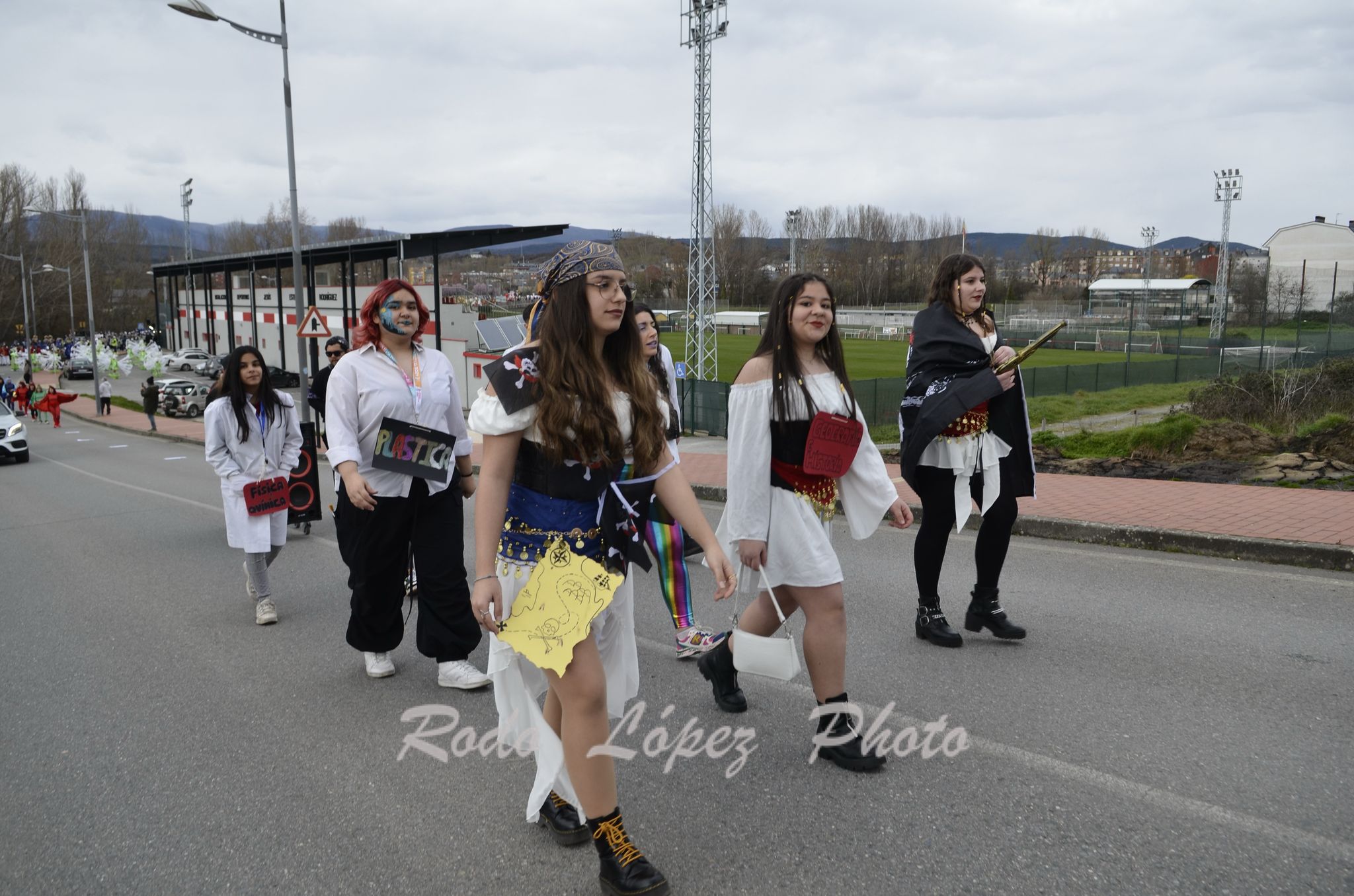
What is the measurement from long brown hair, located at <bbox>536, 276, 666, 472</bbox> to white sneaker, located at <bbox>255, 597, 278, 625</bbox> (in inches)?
158

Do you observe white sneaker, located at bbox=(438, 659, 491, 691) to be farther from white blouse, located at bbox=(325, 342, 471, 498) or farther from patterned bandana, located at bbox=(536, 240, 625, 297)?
patterned bandana, located at bbox=(536, 240, 625, 297)

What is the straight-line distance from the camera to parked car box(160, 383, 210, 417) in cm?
3394

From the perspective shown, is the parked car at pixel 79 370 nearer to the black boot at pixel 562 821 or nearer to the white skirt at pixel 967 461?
the white skirt at pixel 967 461

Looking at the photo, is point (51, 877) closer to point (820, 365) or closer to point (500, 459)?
point (500, 459)

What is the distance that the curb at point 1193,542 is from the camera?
638 centimetres

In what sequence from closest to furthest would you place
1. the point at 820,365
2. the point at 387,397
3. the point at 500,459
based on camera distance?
1. the point at 500,459
2. the point at 820,365
3. the point at 387,397

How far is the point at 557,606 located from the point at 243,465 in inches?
166

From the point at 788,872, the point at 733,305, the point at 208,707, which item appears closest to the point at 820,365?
the point at 788,872

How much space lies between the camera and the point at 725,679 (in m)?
4.23

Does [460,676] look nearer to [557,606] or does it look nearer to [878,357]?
[557,606]

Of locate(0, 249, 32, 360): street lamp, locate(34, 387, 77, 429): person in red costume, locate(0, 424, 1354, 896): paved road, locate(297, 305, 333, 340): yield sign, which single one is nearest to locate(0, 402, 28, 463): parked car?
locate(297, 305, 333, 340): yield sign

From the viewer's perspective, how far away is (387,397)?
4.50m

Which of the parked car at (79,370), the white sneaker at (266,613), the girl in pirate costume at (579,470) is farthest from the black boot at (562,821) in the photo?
the parked car at (79,370)

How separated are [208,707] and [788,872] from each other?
3.03m
